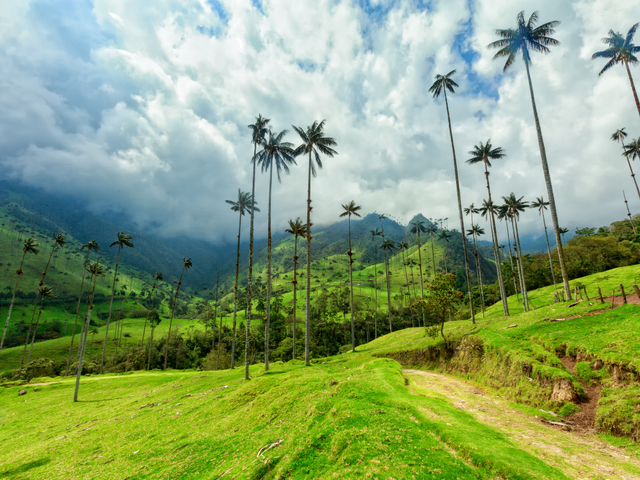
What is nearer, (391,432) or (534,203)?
(391,432)

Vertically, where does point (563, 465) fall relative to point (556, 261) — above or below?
below

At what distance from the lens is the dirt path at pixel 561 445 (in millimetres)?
8414

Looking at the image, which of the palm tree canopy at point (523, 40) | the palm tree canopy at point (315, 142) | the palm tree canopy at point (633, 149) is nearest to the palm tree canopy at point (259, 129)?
the palm tree canopy at point (315, 142)

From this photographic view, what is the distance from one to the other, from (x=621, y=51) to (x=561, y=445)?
156ft

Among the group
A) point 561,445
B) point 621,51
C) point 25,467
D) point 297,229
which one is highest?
point 621,51

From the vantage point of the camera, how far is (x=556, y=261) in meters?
75.8

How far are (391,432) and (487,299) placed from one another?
101m

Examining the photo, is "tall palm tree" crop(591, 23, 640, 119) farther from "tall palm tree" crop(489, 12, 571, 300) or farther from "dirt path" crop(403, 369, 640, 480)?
"dirt path" crop(403, 369, 640, 480)

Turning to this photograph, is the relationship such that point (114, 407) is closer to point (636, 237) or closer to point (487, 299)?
point (487, 299)

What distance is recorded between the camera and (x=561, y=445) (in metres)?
10.3

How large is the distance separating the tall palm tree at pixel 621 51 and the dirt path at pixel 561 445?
44077mm

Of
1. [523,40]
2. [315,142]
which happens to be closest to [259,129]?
[315,142]

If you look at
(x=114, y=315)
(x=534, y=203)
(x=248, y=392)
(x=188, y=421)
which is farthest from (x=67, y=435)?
(x=114, y=315)

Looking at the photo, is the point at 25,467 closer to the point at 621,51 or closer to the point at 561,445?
the point at 561,445
